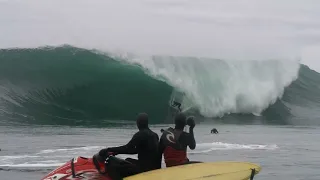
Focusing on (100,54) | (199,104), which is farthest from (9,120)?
(199,104)

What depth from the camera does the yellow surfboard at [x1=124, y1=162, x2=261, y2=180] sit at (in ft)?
28.1

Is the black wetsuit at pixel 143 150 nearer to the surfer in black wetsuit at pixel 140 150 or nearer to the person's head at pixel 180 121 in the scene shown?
the surfer in black wetsuit at pixel 140 150

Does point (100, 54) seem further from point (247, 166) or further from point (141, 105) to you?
point (247, 166)

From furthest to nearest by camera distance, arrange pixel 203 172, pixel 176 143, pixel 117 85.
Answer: pixel 117 85
pixel 176 143
pixel 203 172

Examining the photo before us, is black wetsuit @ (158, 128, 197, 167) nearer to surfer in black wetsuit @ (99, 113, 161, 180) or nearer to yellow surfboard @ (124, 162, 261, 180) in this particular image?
surfer in black wetsuit @ (99, 113, 161, 180)

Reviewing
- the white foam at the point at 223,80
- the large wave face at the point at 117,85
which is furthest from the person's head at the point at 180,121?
the white foam at the point at 223,80

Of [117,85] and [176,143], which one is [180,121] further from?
[117,85]

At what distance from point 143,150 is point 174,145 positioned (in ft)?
1.91

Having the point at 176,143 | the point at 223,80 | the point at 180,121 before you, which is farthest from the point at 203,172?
the point at 223,80

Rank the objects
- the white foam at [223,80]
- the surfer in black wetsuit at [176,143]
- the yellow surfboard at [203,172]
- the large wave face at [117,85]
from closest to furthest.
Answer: the yellow surfboard at [203,172] → the surfer in black wetsuit at [176,143] → the large wave face at [117,85] → the white foam at [223,80]

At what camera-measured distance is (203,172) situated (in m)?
8.72

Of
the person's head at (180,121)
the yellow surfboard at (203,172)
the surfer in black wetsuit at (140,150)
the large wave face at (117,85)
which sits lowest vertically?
the yellow surfboard at (203,172)

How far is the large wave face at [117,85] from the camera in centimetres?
4856

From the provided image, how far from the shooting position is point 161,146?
9094 millimetres
